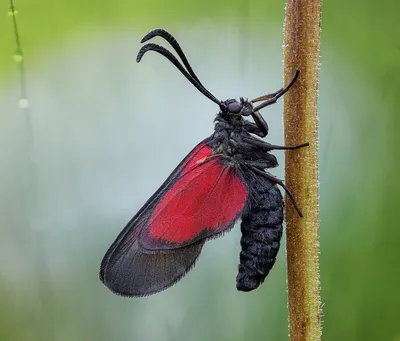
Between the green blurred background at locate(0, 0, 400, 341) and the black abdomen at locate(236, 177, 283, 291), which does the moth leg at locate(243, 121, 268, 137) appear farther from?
the green blurred background at locate(0, 0, 400, 341)

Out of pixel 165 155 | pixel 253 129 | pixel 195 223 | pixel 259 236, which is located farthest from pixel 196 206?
pixel 165 155

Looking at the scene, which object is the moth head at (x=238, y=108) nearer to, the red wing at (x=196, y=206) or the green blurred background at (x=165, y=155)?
the red wing at (x=196, y=206)

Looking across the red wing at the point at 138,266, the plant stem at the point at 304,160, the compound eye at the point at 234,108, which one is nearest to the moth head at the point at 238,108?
the compound eye at the point at 234,108
